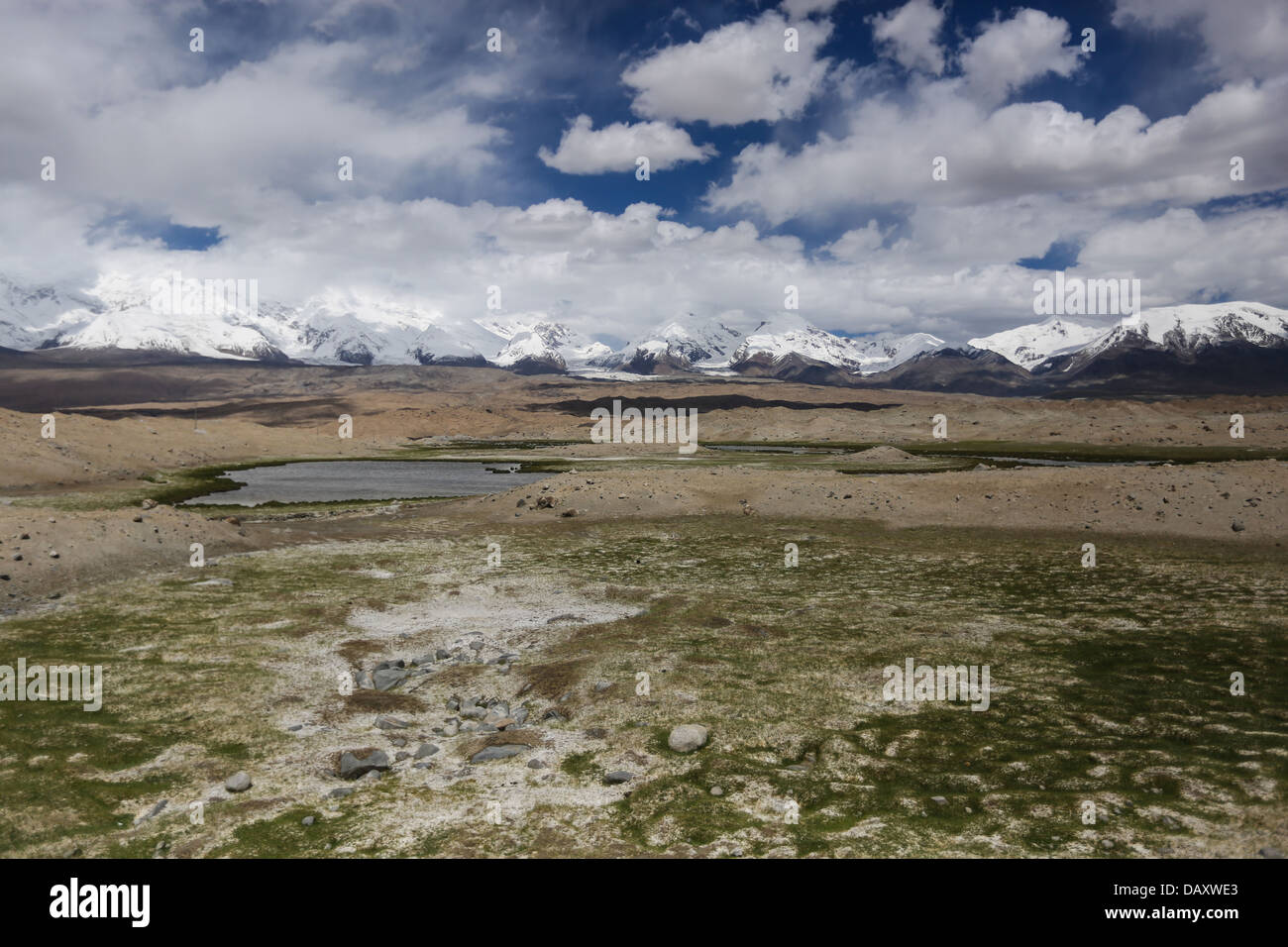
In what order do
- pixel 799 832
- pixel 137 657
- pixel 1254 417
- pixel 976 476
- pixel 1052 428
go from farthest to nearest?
pixel 1052 428 < pixel 1254 417 < pixel 976 476 < pixel 137 657 < pixel 799 832

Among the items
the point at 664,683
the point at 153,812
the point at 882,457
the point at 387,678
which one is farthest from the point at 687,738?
the point at 882,457

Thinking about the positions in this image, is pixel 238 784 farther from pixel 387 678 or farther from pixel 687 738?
pixel 687 738

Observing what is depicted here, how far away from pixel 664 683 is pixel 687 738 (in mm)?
3409

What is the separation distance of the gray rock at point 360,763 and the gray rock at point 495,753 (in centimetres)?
161

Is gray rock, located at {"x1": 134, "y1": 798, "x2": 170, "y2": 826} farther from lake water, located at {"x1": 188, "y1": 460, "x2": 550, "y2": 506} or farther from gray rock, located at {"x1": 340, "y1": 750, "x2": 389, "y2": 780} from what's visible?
lake water, located at {"x1": 188, "y1": 460, "x2": 550, "y2": 506}

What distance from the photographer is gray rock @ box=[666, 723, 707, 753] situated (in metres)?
13.8

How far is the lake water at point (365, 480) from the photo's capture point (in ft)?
220

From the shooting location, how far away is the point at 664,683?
17297mm

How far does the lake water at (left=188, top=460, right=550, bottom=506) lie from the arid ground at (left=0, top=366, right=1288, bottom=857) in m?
24.9

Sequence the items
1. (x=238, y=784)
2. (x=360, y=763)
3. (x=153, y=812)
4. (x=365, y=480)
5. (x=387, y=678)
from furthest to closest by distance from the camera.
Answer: (x=365, y=480) < (x=387, y=678) < (x=360, y=763) < (x=238, y=784) < (x=153, y=812)
